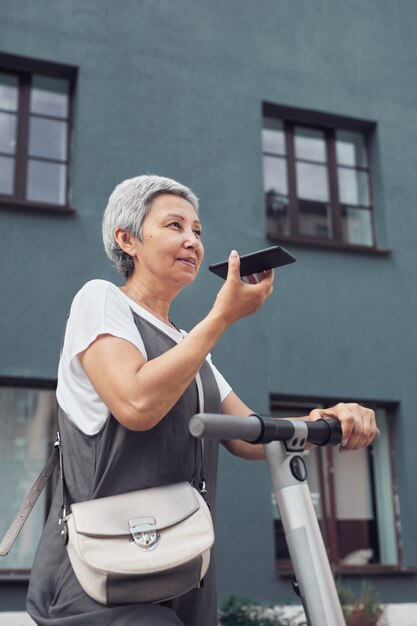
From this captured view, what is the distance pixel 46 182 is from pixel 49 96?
2.80 feet

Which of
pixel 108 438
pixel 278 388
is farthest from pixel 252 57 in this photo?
pixel 108 438

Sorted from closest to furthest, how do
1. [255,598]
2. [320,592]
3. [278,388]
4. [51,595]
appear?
[320,592], [51,595], [255,598], [278,388]

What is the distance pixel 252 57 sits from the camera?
8.18m

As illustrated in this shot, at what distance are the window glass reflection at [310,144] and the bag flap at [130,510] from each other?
7092 mm

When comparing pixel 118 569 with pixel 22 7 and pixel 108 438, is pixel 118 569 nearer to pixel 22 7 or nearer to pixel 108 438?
pixel 108 438

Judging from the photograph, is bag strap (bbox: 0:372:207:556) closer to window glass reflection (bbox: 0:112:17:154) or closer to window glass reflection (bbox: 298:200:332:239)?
window glass reflection (bbox: 0:112:17:154)

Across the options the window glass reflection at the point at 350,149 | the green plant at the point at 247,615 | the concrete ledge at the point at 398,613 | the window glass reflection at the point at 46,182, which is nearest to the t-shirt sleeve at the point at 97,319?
the green plant at the point at 247,615

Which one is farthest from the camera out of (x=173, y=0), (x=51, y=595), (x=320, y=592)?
(x=173, y=0)

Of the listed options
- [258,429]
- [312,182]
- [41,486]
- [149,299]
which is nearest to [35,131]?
[312,182]

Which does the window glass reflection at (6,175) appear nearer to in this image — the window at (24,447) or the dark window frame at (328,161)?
the window at (24,447)

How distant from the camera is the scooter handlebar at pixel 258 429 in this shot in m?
1.26

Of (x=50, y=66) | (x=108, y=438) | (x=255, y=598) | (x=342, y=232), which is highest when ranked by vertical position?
(x=50, y=66)

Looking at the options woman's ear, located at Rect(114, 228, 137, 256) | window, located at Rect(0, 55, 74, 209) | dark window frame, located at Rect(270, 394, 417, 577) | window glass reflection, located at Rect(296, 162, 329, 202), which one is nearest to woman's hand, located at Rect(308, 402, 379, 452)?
woman's ear, located at Rect(114, 228, 137, 256)

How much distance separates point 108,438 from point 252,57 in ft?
23.4
